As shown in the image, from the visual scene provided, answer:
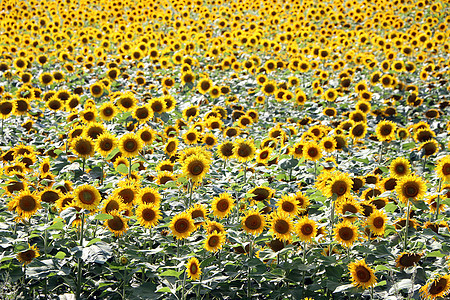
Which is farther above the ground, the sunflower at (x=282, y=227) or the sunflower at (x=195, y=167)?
the sunflower at (x=195, y=167)

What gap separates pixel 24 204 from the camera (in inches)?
166

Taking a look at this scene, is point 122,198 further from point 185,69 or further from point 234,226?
point 185,69

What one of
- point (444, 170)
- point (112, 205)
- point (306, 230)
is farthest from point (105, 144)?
point (444, 170)

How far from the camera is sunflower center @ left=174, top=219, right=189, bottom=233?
391 cm

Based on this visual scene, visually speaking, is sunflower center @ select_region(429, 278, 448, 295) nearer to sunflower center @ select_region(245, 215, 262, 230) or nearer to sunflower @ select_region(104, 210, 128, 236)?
sunflower center @ select_region(245, 215, 262, 230)

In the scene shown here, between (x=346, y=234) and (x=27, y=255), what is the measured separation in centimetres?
281

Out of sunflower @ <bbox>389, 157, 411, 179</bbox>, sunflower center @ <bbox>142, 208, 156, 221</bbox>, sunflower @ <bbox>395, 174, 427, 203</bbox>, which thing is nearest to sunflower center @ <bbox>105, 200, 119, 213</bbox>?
sunflower center @ <bbox>142, 208, 156, 221</bbox>

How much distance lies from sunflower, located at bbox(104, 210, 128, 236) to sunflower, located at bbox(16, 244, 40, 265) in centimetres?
69

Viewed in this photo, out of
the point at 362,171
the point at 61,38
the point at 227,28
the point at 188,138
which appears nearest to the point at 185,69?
the point at 188,138

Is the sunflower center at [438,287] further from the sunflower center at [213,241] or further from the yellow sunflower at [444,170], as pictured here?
the sunflower center at [213,241]

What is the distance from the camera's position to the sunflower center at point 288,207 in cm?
427

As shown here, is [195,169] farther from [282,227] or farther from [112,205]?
[282,227]

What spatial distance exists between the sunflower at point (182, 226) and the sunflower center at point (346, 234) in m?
1.29

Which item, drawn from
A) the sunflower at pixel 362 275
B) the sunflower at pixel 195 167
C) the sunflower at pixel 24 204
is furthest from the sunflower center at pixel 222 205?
the sunflower at pixel 24 204
